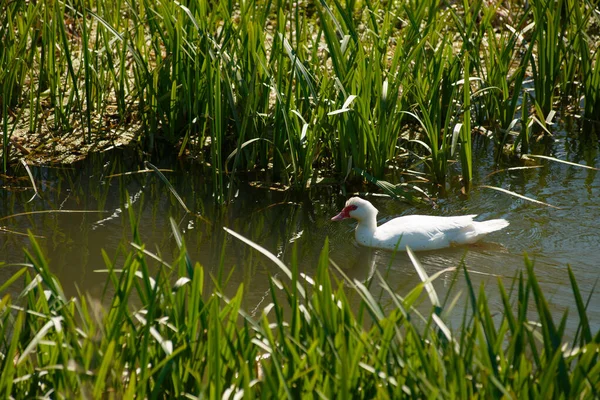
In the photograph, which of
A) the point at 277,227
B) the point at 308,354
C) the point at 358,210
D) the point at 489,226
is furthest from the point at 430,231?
the point at 308,354

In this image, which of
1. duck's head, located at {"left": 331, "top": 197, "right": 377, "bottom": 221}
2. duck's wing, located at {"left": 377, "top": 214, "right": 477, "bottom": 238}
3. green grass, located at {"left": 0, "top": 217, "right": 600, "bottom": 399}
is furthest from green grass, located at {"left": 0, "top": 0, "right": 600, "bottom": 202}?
green grass, located at {"left": 0, "top": 217, "right": 600, "bottom": 399}

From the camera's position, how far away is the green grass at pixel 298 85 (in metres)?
4.98

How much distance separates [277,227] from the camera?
197 inches

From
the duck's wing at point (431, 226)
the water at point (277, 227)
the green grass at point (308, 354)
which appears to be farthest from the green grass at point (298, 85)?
the green grass at point (308, 354)

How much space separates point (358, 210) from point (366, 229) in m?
0.14

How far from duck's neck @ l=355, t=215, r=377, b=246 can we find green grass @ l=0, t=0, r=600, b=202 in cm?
43

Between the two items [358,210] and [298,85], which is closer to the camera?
[358,210]

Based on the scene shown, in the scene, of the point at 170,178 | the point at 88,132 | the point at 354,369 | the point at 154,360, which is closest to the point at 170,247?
the point at 170,178

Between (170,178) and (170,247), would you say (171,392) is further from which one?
(170,178)

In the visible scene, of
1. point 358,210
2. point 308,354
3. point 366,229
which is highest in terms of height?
point 308,354

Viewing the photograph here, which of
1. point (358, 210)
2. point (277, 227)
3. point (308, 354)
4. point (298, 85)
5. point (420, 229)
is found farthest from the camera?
point (298, 85)

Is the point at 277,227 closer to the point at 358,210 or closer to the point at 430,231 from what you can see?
the point at 358,210

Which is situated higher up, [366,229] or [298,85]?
[298,85]

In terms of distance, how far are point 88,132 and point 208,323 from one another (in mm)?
3680
